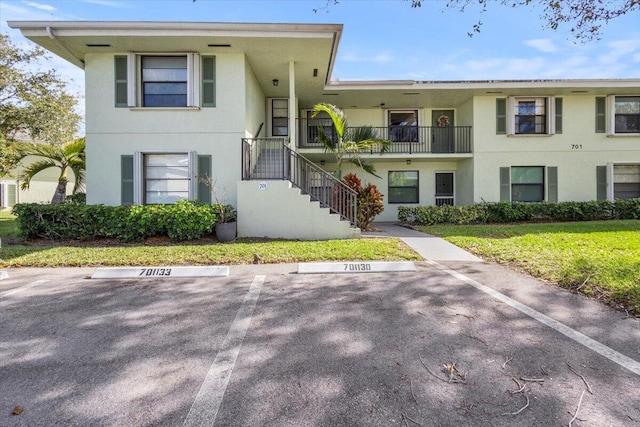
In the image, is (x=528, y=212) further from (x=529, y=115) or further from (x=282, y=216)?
(x=282, y=216)

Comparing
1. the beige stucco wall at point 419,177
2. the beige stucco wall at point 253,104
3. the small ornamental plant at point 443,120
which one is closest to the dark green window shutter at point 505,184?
the beige stucco wall at point 419,177

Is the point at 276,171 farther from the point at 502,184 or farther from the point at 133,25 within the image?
the point at 502,184

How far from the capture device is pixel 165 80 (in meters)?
9.85

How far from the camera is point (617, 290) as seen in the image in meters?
4.42

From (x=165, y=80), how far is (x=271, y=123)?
16.3ft

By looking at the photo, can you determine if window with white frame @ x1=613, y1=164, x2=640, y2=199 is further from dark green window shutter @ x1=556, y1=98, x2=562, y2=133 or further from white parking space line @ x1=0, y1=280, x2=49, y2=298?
white parking space line @ x1=0, y1=280, x2=49, y2=298

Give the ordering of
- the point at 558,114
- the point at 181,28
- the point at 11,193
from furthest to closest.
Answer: the point at 11,193 < the point at 558,114 < the point at 181,28

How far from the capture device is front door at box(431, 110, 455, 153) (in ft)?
49.1

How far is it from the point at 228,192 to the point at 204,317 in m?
6.51

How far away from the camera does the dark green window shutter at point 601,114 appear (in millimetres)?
13969

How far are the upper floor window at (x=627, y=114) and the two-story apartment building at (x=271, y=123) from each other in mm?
41

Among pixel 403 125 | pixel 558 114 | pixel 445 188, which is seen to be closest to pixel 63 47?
pixel 403 125

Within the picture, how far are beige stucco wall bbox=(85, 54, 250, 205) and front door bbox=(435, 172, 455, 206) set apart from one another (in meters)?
9.70

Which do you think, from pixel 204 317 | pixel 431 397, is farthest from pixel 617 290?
pixel 204 317
